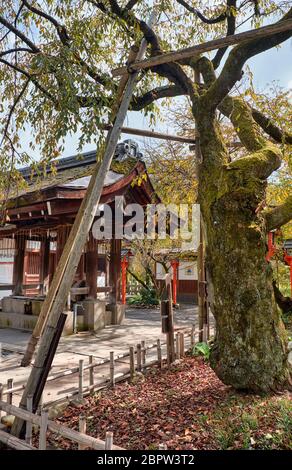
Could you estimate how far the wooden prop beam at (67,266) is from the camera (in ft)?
10.7

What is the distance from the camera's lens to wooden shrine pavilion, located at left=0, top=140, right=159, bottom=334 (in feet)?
26.3

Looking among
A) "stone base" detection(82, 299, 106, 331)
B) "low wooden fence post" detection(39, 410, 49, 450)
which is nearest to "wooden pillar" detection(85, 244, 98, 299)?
"stone base" detection(82, 299, 106, 331)

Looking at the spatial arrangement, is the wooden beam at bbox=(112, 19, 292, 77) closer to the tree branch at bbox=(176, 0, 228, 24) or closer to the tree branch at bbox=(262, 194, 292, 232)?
the tree branch at bbox=(262, 194, 292, 232)

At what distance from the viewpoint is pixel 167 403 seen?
4031mm

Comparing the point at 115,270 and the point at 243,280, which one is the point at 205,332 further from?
the point at 115,270

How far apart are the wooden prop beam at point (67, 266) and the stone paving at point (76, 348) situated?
3.80 ft

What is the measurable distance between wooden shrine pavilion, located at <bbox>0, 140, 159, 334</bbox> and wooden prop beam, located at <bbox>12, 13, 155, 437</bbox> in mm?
3719

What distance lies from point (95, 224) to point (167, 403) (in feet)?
20.9

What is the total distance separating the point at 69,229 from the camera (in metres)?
8.81

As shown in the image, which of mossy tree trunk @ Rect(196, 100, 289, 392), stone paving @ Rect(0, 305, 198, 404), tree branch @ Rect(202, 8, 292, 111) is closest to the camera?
mossy tree trunk @ Rect(196, 100, 289, 392)

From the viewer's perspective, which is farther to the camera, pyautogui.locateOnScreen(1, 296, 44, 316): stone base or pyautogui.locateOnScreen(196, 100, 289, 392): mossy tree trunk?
pyautogui.locateOnScreen(1, 296, 44, 316): stone base

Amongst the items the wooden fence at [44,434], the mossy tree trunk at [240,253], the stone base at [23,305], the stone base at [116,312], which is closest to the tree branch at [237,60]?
the mossy tree trunk at [240,253]
